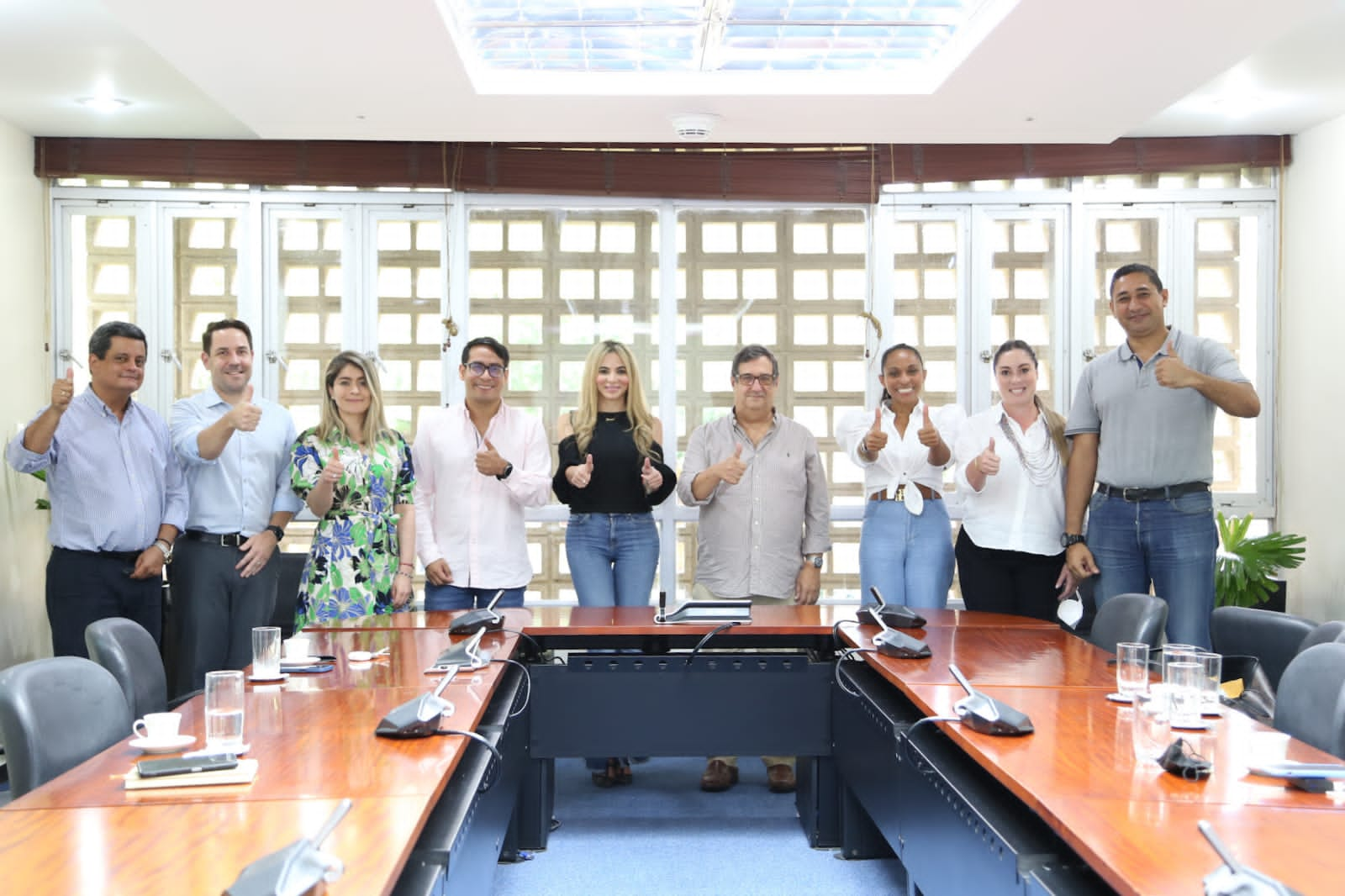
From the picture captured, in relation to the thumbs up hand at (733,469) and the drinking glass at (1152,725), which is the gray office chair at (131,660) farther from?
the drinking glass at (1152,725)

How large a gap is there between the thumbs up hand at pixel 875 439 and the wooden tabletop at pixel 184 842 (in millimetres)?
2892

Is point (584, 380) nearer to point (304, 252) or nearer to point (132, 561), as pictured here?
point (132, 561)

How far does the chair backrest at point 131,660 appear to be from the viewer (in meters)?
3.25

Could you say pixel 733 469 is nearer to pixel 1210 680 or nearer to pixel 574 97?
pixel 574 97

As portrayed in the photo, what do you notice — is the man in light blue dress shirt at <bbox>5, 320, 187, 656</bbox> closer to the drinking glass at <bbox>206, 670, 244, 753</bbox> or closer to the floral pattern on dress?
the floral pattern on dress

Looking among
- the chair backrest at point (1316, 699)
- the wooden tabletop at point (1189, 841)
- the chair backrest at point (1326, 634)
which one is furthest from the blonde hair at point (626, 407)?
the wooden tabletop at point (1189, 841)

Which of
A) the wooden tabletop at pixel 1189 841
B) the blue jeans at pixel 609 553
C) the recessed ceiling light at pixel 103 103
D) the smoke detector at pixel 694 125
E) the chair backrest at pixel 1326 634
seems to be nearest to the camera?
the wooden tabletop at pixel 1189 841

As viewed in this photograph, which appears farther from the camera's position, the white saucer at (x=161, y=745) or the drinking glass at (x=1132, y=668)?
the drinking glass at (x=1132, y=668)

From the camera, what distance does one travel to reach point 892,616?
12.8 feet

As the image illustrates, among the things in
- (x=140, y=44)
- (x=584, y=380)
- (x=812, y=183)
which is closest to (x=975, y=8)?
(x=584, y=380)

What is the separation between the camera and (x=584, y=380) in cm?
480

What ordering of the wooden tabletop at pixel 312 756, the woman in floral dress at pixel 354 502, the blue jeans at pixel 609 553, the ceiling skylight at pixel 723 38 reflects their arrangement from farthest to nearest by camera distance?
1. the blue jeans at pixel 609 553
2. the woman in floral dress at pixel 354 502
3. the ceiling skylight at pixel 723 38
4. the wooden tabletop at pixel 312 756

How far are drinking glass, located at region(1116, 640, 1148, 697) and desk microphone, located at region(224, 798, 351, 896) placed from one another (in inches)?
69.7

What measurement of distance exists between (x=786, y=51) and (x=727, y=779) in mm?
2826
